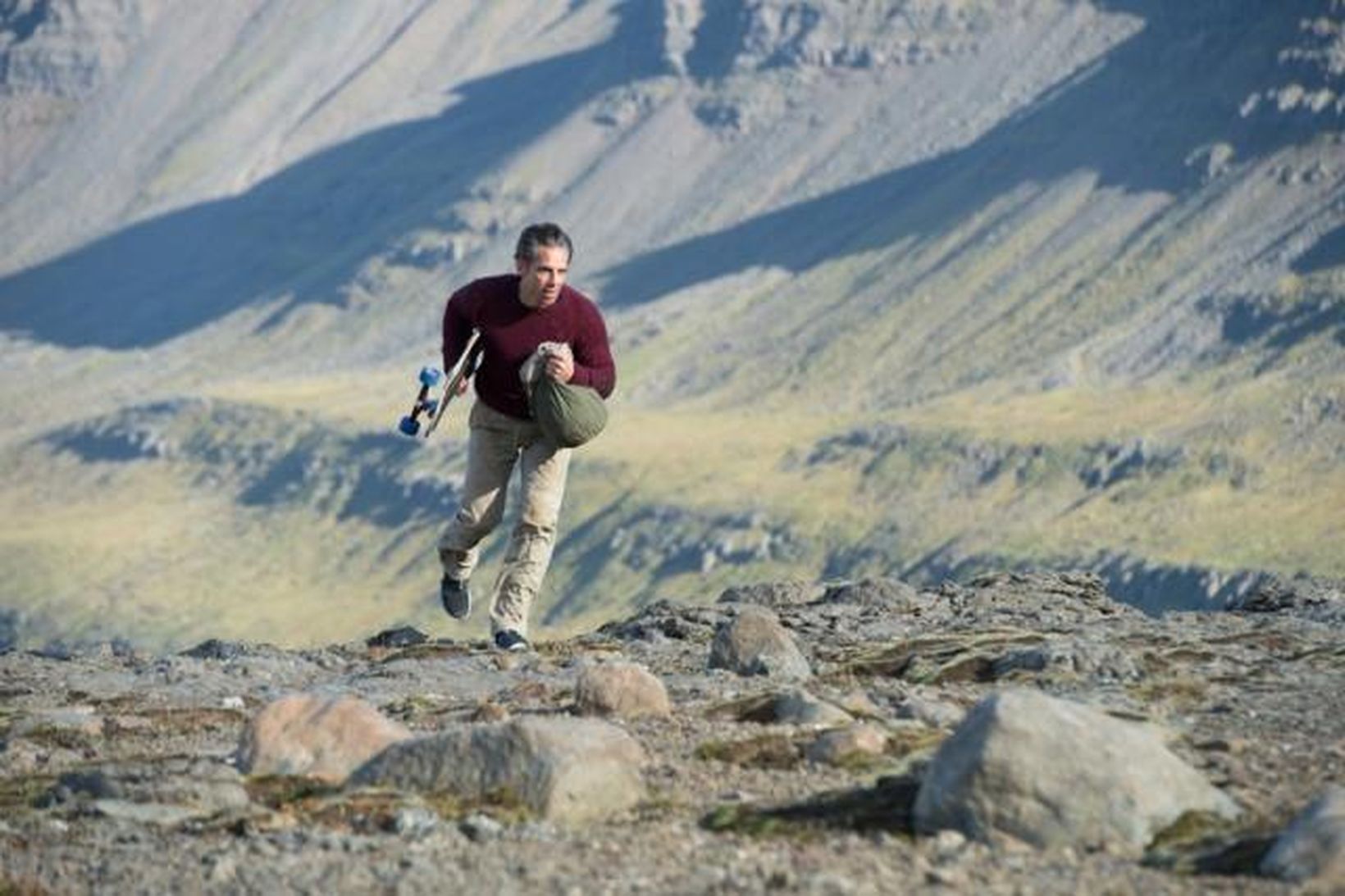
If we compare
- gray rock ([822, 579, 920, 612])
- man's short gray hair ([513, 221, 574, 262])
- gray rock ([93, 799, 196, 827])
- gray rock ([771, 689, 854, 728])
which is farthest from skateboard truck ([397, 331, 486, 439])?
gray rock ([93, 799, 196, 827])

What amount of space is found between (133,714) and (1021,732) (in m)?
11.2

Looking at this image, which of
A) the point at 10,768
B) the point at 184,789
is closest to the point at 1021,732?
the point at 184,789

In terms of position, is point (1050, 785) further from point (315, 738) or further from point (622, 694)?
point (622, 694)

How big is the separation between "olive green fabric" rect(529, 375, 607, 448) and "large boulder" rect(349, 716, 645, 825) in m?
7.87

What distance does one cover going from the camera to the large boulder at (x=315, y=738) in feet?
58.4

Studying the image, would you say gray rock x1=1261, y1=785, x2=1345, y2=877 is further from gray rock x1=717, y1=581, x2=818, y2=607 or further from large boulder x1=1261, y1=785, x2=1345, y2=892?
gray rock x1=717, y1=581, x2=818, y2=607

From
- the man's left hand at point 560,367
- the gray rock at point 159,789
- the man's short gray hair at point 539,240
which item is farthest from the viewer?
the man's left hand at point 560,367

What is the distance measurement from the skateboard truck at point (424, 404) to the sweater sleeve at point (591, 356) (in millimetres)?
1310

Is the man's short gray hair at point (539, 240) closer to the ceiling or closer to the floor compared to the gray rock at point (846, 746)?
closer to the ceiling

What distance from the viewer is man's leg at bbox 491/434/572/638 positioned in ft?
83.4

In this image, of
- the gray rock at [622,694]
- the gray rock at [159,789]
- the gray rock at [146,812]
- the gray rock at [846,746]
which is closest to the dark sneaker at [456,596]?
the gray rock at [622,694]

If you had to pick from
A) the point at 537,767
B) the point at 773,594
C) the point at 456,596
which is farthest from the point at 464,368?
the point at 773,594

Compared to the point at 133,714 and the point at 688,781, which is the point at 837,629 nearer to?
the point at 133,714

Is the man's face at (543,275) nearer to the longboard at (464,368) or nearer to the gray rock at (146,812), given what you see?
the longboard at (464,368)
